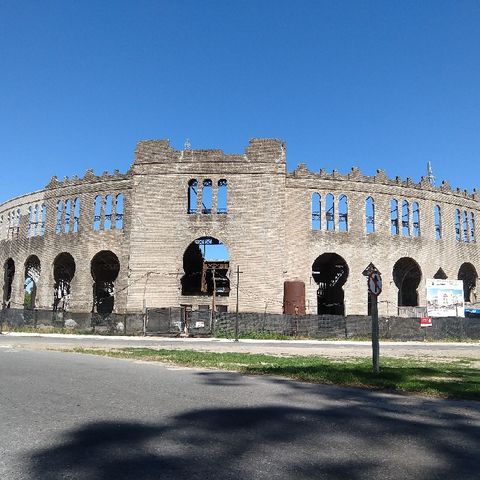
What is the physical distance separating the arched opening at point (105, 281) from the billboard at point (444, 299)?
91.3 feet

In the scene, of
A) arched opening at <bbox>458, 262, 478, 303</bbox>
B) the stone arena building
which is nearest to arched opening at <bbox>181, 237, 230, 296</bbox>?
the stone arena building

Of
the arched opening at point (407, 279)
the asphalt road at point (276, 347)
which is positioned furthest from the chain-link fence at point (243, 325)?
the arched opening at point (407, 279)

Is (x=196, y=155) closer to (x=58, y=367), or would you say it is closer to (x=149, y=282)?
(x=149, y=282)

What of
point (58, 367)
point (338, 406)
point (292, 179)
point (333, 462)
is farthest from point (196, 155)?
point (333, 462)

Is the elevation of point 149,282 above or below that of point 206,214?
below

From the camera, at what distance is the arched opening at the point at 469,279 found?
4916 centimetres

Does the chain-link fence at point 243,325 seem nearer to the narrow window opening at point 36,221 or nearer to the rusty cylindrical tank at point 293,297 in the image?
the rusty cylindrical tank at point 293,297

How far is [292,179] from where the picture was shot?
43594mm

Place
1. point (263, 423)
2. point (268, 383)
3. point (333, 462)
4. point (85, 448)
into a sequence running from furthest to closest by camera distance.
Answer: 1. point (268, 383)
2. point (263, 423)
3. point (85, 448)
4. point (333, 462)

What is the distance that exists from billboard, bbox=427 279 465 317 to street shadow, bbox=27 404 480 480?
3837cm

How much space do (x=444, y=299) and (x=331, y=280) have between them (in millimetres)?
11029

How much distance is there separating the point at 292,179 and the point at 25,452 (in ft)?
131

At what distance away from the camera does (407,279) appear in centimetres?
4978

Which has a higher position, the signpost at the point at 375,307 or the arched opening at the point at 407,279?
the arched opening at the point at 407,279
